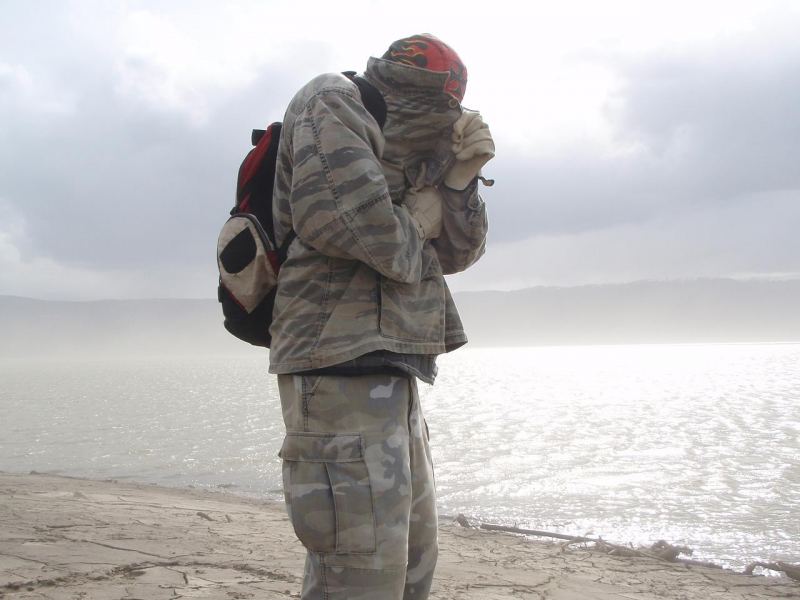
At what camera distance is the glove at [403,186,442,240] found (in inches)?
83.1

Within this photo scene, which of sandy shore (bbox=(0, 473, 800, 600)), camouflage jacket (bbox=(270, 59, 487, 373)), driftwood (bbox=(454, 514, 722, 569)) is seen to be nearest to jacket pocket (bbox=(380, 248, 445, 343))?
camouflage jacket (bbox=(270, 59, 487, 373))

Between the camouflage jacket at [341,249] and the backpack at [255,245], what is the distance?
5 cm

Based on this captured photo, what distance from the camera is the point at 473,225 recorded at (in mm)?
2223

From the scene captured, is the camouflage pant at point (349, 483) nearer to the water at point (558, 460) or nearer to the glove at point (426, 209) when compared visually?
the glove at point (426, 209)

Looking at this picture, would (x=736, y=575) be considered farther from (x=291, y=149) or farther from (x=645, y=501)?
(x=291, y=149)

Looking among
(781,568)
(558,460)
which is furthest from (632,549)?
(558,460)

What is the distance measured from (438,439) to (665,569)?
11.0m

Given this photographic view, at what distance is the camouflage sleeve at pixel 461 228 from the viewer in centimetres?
219

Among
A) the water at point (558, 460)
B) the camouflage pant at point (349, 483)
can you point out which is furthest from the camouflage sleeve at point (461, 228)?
the water at point (558, 460)

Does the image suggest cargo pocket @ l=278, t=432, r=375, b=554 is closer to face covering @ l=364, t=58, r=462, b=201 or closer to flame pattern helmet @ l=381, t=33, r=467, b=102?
face covering @ l=364, t=58, r=462, b=201

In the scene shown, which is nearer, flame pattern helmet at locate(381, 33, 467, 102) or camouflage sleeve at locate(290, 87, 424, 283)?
camouflage sleeve at locate(290, 87, 424, 283)

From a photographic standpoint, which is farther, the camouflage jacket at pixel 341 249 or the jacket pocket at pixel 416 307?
the jacket pocket at pixel 416 307

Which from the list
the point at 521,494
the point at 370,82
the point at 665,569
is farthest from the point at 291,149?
the point at 521,494

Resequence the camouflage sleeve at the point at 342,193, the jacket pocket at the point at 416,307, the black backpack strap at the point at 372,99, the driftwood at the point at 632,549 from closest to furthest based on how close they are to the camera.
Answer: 1. the camouflage sleeve at the point at 342,193
2. the jacket pocket at the point at 416,307
3. the black backpack strap at the point at 372,99
4. the driftwood at the point at 632,549
